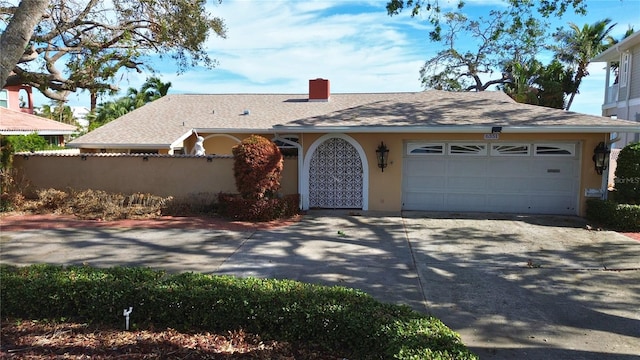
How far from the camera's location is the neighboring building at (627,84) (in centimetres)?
1820

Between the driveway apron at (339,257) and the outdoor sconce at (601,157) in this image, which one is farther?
the outdoor sconce at (601,157)

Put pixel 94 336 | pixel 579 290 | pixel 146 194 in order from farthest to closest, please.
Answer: pixel 146 194
pixel 579 290
pixel 94 336

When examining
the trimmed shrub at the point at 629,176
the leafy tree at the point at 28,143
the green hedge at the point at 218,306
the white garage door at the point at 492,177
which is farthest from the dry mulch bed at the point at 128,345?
the leafy tree at the point at 28,143

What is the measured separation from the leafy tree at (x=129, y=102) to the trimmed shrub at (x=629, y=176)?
981 inches

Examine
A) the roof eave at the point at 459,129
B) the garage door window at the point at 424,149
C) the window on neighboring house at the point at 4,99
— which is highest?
the window on neighboring house at the point at 4,99

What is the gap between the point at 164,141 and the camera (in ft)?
48.6

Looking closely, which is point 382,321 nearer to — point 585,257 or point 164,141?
point 585,257

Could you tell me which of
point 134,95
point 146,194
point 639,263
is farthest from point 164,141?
point 134,95

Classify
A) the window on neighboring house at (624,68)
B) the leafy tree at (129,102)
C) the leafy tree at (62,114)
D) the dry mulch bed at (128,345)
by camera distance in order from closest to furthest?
the dry mulch bed at (128,345), the window on neighboring house at (624,68), the leafy tree at (129,102), the leafy tree at (62,114)

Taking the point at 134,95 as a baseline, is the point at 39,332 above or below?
below

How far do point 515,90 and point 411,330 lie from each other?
29.9 meters

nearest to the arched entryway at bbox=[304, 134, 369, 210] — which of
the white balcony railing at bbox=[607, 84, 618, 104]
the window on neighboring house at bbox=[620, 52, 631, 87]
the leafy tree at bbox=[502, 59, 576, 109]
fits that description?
the window on neighboring house at bbox=[620, 52, 631, 87]

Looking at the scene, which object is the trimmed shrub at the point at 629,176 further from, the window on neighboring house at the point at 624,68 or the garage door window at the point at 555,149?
the window on neighboring house at the point at 624,68

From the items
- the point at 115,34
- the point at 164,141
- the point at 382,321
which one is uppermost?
the point at 115,34
